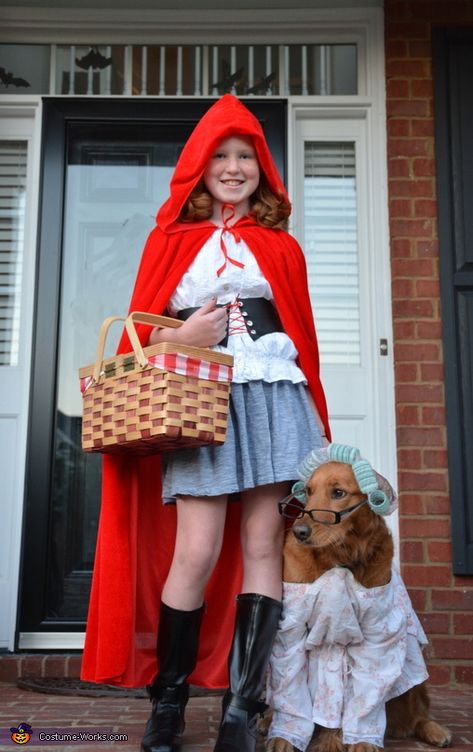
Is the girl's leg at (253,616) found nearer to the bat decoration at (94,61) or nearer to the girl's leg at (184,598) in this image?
the girl's leg at (184,598)

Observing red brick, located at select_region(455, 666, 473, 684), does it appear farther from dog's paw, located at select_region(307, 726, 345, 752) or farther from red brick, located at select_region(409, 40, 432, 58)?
red brick, located at select_region(409, 40, 432, 58)

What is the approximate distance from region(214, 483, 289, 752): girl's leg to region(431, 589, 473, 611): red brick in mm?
1356

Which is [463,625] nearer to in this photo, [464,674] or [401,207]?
[464,674]

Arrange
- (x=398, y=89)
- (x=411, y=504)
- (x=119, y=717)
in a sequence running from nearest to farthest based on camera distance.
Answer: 1. (x=119, y=717)
2. (x=411, y=504)
3. (x=398, y=89)

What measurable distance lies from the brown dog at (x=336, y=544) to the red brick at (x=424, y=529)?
1210 mm

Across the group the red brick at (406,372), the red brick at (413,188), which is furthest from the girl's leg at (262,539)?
the red brick at (413,188)

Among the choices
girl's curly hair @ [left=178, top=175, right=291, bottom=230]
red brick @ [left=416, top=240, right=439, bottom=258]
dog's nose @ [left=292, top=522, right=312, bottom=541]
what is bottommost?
dog's nose @ [left=292, top=522, right=312, bottom=541]

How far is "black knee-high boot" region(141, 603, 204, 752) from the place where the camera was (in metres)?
2.32

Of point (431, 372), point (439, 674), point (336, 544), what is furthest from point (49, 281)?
point (439, 674)

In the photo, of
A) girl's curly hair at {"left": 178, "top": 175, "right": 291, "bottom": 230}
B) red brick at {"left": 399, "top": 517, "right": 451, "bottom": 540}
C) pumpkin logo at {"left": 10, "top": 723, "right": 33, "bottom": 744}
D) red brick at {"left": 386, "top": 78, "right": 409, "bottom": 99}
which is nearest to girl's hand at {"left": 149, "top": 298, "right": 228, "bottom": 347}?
girl's curly hair at {"left": 178, "top": 175, "right": 291, "bottom": 230}

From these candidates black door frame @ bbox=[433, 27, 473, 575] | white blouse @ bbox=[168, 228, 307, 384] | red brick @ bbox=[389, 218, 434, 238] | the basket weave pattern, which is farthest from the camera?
red brick @ bbox=[389, 218, 434, 238]

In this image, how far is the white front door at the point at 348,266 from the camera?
3789 mm

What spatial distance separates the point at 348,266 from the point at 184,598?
6.97 ft

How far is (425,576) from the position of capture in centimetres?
352
